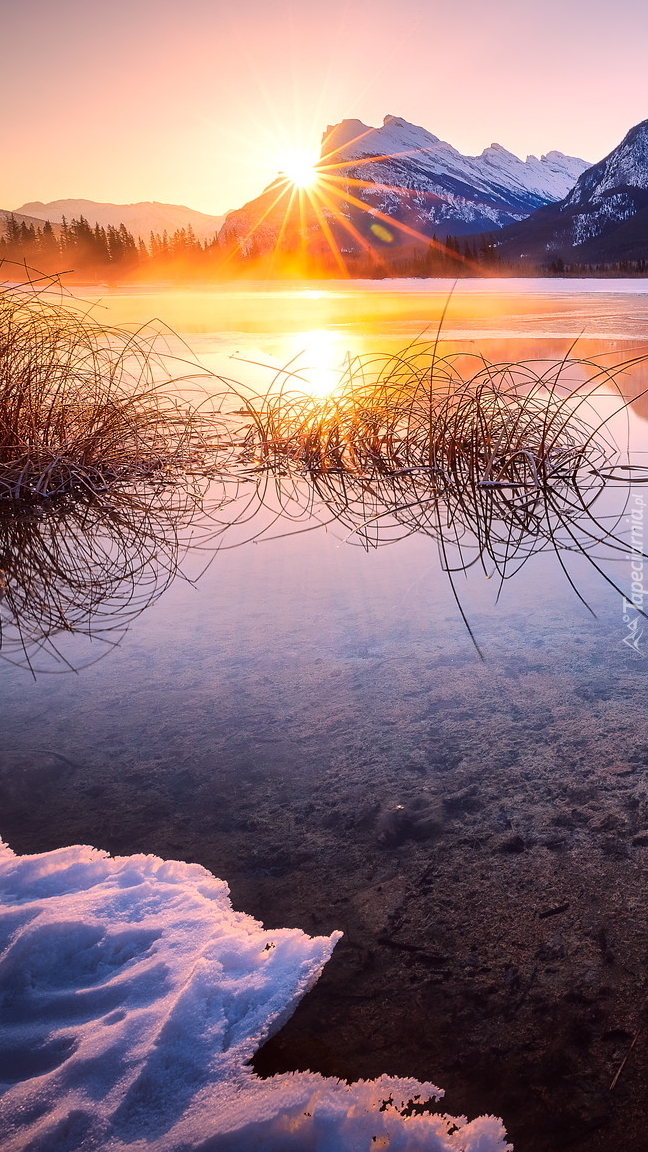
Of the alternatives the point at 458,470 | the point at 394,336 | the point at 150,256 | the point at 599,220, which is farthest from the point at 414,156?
the point at 458,470

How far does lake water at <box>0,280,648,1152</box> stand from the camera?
905 mm

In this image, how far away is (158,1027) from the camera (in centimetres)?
93

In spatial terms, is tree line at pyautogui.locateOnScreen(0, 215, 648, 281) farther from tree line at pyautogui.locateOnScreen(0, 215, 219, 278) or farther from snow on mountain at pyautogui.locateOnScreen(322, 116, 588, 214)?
snow on mountain at pyautogui.locateOnScreen(322, 116, 588, 214)

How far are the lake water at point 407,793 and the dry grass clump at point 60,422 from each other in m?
0.93

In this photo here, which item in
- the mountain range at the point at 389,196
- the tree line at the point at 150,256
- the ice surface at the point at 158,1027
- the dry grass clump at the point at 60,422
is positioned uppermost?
the mountain range at the point at 389,196

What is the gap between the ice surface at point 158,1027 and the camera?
812 millimetres

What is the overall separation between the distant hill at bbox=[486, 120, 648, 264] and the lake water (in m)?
80.7

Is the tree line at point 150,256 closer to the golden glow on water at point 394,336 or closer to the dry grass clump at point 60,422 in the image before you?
the golden glow on water at point 394,336

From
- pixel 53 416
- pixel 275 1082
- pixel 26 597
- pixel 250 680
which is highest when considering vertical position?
pixel 53 416

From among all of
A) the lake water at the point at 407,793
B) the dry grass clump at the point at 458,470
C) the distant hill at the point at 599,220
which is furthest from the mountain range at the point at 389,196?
the lake water at the point at 407,793

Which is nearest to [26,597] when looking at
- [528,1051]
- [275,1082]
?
[275,1082]

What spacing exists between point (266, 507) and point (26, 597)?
121 cm

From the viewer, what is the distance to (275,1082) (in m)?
0.87

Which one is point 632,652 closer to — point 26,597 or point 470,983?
point 470,983
